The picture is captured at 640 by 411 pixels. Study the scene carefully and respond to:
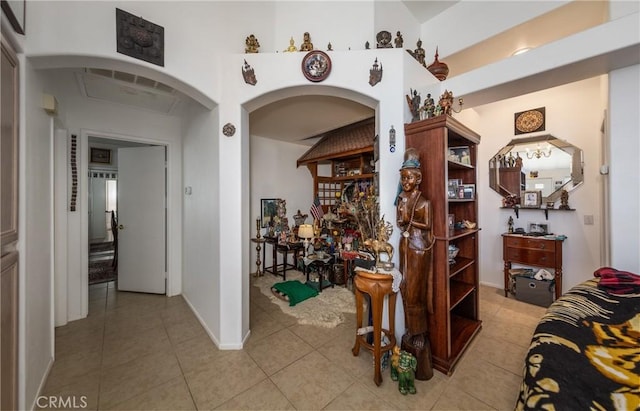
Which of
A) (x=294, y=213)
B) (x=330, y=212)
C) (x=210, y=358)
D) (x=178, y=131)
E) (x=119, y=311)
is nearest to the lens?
(x=210, y=358)

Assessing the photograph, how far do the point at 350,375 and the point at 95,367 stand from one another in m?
2.07

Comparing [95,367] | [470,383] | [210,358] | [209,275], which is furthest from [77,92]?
[470,383]

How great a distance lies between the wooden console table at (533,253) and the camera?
9.30 feet

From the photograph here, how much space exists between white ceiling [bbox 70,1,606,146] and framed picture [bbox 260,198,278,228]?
1.41 m

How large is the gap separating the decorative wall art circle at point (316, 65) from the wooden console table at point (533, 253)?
3.21m

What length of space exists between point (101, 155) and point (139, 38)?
497cm

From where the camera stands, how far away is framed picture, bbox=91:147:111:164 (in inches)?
199

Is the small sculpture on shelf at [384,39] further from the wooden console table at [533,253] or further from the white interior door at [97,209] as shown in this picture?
the white interior door at [97,209]

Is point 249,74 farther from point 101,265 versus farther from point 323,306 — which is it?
point 101,265

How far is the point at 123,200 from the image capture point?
344 centimetres

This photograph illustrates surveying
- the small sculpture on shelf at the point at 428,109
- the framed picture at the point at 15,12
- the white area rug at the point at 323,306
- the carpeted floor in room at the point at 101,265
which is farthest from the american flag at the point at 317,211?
the framed picture at the point at 15,12

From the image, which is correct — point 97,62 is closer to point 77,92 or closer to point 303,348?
point 77,92

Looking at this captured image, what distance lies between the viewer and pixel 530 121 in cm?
323

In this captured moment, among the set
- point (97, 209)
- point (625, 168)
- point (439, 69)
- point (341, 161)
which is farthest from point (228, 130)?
point (97, 209)
